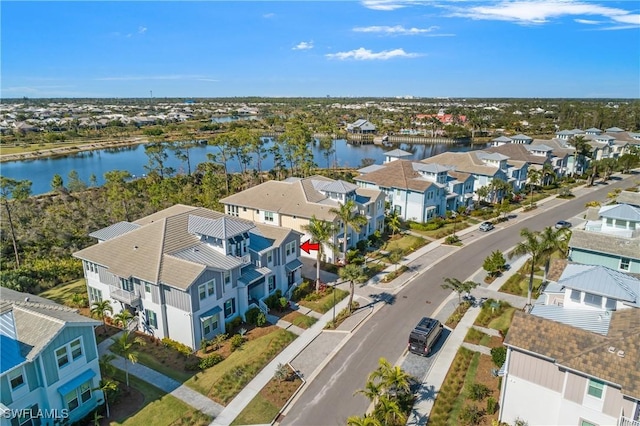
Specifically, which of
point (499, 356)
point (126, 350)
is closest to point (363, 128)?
point (499, 356)

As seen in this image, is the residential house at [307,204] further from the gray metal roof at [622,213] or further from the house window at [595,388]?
the house window at [595,388]

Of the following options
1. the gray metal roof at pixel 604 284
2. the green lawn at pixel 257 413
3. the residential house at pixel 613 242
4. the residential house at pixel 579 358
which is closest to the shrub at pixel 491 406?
the residential house at pixel 579 358

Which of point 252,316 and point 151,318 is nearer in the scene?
point 151,318

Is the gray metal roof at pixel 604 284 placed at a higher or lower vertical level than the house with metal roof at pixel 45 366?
higher

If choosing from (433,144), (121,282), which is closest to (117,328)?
(121,282)

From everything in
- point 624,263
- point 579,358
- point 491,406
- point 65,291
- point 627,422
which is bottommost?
point 65,291

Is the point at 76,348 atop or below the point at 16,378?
below

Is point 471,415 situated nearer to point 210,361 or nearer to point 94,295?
point 210,361

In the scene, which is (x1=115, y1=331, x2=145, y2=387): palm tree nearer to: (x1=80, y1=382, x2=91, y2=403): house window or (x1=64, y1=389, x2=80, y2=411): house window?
(x1=80, y1=382, x2=91, y2=403): house window
